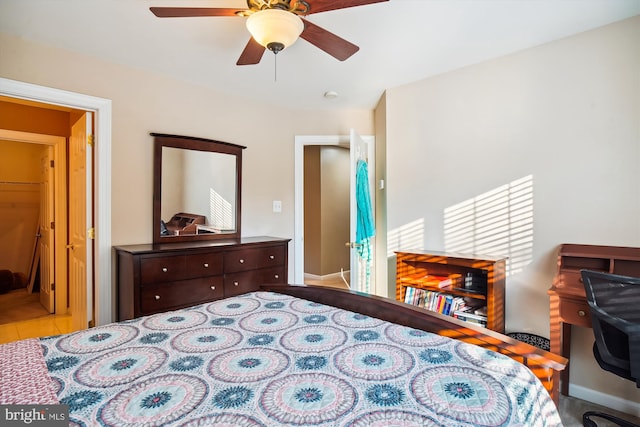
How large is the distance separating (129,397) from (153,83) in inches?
108

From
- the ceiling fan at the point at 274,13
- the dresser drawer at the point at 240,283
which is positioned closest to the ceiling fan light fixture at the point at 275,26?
the ceiling fan at the point at 274,13

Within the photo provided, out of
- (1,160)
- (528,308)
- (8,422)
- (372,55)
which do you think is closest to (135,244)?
(8,422)

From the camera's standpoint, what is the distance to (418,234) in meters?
2.98

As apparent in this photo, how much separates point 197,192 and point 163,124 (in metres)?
0.67

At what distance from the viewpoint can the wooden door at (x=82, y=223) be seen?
262cm

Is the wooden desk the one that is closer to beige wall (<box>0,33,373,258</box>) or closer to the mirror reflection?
beige wall (<box>0,33,373,258</box>)

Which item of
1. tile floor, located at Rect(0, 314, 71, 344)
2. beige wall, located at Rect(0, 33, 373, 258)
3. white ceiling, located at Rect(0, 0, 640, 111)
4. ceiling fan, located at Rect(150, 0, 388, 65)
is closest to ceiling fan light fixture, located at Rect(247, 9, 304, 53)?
ceiling fan, located at Rect(150, 0, 388, 65)

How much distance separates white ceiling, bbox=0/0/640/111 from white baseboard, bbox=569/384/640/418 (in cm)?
239

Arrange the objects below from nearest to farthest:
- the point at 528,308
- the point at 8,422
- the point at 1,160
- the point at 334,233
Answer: the point at 8,422, the point at 528,308, the point at 1,160, the point at 334,233

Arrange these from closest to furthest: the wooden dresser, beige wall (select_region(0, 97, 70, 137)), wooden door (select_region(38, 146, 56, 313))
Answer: the wooden dresser < beige wall (select_region(0, 97, 70, 137)) < wooden door (select_region(38, 146, 56, 313))

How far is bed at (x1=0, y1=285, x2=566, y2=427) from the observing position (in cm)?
77

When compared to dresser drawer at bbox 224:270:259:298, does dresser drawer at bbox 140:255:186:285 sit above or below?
above

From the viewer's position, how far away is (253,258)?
3.04 meters

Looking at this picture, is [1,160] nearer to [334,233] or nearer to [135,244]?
[135,244]
